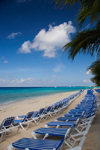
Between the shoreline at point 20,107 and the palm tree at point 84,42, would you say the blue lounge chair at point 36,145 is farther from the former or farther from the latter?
the shoreline at point 20,107

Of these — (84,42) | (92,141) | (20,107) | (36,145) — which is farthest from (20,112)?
(84,42)

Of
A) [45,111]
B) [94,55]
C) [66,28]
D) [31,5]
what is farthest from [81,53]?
[31,5]

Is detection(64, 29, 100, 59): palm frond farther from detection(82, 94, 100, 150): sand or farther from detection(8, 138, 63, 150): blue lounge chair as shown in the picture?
detection(82, 94, 100, 150): sand

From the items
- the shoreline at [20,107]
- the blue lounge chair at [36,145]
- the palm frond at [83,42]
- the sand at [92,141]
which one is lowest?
the shoreline at [20,107]

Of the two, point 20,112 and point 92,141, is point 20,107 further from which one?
point 92,141

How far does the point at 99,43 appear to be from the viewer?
1980mm

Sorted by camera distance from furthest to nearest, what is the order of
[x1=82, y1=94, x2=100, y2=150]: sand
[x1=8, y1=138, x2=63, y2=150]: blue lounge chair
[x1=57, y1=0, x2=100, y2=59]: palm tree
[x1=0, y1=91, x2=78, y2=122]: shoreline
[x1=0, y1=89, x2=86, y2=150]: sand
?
1. [x1=0, y1=91, x2=78, y2=122]: shoreline
2. [x1=0, y1=89, x2=86, y2=150]: sand
3. [x1=82, y1=94, x2=100, y2=150]: sand
4. [x1=8, y1=138, x2=63, y2=150]: blue lounge chair
5. [x1=57, y1=0, x2=100, y2=59]: palm tree

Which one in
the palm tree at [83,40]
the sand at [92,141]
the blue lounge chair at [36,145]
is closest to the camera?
the palm tree at [83,40]

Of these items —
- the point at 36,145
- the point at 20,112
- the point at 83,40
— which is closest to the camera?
the point at 83,40

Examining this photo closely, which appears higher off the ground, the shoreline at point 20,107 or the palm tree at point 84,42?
the palm tree at point 84,42

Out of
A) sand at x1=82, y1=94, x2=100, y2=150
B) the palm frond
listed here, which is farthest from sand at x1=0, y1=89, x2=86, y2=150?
the palm frond

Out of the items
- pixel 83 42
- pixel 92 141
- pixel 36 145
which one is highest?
pixel 83 42

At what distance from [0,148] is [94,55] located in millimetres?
3078

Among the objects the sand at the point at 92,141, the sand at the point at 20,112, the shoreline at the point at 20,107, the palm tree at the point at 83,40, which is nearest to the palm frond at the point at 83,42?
the palm tree at the point at 83,40
